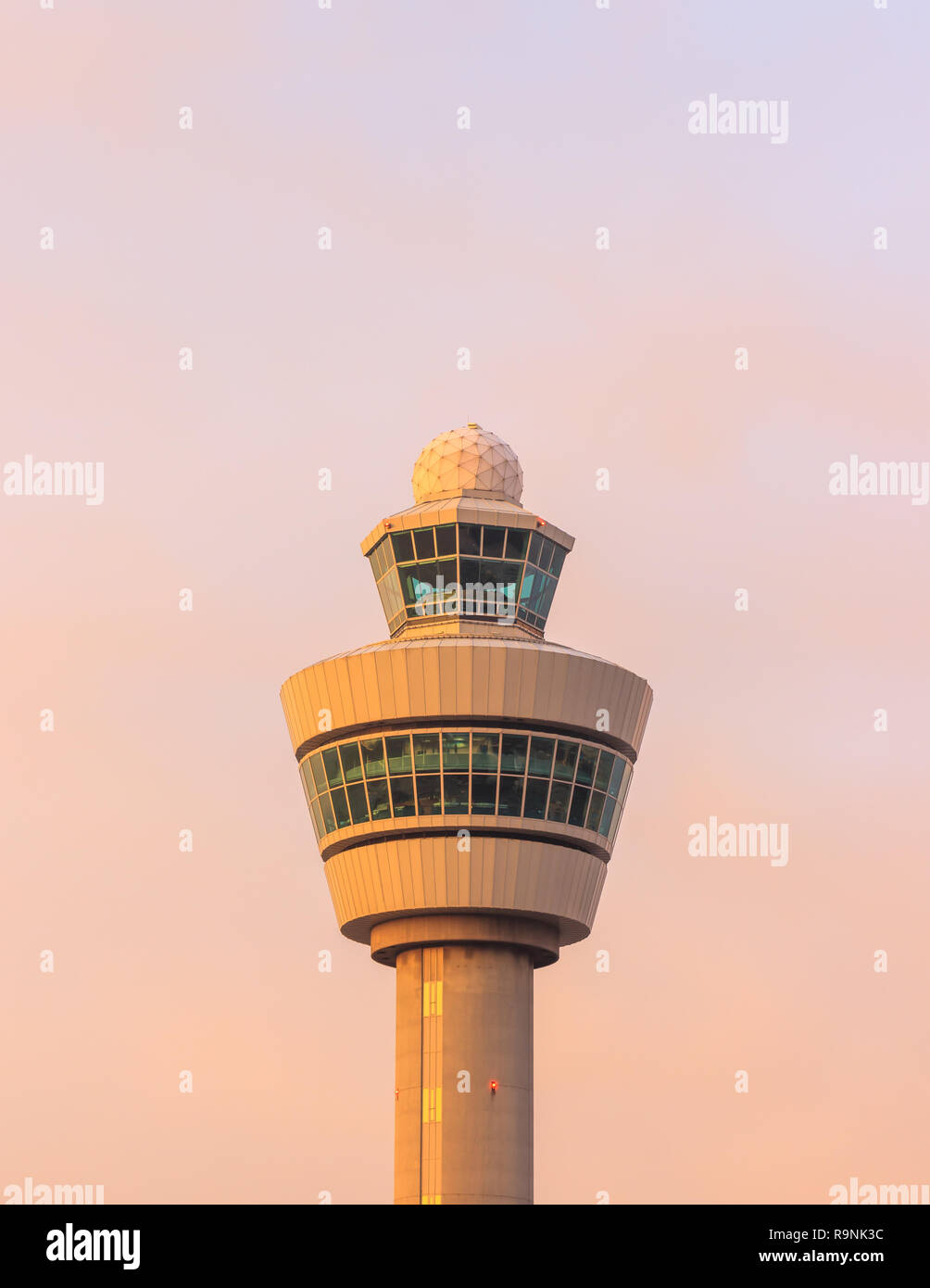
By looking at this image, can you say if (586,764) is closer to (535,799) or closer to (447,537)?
(535,799)

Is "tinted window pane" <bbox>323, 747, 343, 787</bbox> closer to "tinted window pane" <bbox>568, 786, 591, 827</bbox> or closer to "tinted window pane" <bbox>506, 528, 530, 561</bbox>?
"tinted window pane" <bbox>568, 786, 591, 827</bbox>

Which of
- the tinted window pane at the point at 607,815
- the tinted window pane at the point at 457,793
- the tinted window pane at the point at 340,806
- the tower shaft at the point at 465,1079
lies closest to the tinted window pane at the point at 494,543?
the tinted window pane at the point at 457,793

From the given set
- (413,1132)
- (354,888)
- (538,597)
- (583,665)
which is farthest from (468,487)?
(413,1132)

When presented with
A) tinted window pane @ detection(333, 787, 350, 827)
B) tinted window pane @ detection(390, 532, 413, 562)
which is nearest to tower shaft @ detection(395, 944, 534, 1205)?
tinted window pane @ detection(333, 787, 350, 827)

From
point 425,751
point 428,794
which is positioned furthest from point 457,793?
point 425,751

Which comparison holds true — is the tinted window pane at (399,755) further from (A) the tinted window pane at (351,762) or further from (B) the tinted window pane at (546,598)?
(B) the tinted window pane at (546,598)
